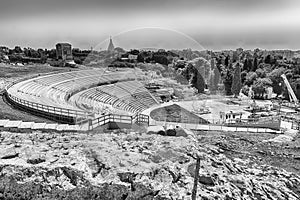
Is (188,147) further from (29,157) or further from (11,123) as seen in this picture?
(11,123)

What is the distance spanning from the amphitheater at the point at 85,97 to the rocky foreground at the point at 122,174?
218 inches

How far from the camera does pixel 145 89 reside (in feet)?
105

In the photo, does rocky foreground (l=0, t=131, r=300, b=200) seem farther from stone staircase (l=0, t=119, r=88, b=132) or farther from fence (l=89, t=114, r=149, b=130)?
fence (l=89, t=114, r=149, b=130)

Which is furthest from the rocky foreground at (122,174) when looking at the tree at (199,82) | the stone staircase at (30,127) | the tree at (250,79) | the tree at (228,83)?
the tree at (250,79)

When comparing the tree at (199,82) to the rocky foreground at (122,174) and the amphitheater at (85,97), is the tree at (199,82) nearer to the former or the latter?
the amphitheater at (85,97)

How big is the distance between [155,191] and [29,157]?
12.8ft

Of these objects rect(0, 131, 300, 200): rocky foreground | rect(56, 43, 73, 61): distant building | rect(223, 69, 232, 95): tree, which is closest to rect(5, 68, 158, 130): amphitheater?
rect(0, 131, 300, 200): rocky foreground

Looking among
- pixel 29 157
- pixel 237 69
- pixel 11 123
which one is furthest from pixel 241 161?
pixel 237 69

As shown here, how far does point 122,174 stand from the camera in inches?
300

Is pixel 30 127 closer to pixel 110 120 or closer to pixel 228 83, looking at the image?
pixel 110 120

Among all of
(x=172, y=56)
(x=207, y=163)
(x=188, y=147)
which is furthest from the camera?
(x=172, y=56)

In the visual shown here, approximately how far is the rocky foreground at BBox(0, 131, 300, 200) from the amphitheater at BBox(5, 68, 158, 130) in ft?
18.2

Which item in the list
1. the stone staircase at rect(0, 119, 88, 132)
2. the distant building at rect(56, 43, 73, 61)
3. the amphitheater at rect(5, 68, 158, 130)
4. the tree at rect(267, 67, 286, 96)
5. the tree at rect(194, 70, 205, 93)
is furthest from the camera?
the distant building at rect(56, 43, 73, 61)

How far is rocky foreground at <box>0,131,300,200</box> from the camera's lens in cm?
712
